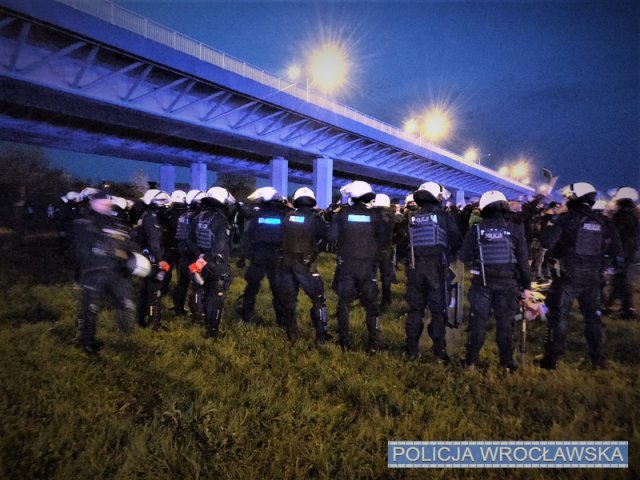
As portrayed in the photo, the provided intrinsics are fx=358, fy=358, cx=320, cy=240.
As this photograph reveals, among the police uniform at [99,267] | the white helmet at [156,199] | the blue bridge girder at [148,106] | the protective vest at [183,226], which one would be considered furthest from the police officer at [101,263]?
the blue bridge girder at [148,106]

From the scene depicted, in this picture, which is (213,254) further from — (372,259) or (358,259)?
(372,259)

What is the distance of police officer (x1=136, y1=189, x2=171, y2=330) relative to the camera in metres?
5.46

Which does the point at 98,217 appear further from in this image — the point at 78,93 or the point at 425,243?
the point at 78,93

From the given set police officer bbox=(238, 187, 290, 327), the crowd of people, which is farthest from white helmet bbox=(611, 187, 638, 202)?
police officer bbox=(238, 187, 290, 327)

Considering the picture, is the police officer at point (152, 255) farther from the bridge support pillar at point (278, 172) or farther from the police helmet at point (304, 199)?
the bridge support pillar at point (278, 172)

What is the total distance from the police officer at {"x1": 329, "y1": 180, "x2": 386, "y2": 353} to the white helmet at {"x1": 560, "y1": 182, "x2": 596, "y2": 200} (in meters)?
2.31

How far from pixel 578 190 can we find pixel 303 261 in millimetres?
3623

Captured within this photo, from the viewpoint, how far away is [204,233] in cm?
533

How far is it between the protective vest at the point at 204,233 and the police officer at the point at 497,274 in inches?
142

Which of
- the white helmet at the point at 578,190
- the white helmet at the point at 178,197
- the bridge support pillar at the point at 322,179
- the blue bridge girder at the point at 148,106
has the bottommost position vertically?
the white helmet at the point at 578,190

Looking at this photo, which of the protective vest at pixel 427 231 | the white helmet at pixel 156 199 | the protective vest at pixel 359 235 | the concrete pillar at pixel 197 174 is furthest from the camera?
the concrete pillar at pixel 197 174

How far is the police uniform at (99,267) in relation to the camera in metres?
4.37

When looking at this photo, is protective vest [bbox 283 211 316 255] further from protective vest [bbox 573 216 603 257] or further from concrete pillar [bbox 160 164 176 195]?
concrete pillar [bbox 160 164 176 195]

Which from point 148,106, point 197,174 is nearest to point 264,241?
point 148,106
